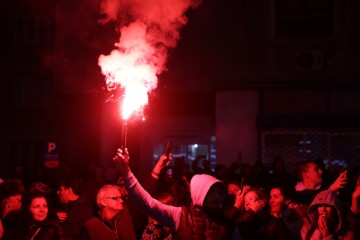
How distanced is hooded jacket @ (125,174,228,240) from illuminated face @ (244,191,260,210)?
35.9 inches

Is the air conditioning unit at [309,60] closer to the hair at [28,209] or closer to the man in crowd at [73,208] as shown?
the man in crowd at [73,208]

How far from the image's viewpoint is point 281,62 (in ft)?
48.6

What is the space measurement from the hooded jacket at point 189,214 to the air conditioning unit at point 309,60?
10.5 m

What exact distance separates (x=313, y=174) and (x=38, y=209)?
370cm

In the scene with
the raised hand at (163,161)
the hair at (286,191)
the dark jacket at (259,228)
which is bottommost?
the dark jacket at (259,228)

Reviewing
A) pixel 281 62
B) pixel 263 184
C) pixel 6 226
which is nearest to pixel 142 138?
pixel 281 62

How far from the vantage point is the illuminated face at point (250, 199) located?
535 cm

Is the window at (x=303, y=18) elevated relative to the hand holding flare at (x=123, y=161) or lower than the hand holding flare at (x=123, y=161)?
elevated

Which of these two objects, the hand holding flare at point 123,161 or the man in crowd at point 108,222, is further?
the man in crowd at point 108,222

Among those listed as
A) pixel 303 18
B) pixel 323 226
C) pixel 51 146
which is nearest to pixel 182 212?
pixel 323 226

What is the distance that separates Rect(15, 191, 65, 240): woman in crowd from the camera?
523cm

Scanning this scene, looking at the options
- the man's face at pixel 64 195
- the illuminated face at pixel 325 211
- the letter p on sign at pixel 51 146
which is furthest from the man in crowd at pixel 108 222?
the letter p on sign at pixel 51 146

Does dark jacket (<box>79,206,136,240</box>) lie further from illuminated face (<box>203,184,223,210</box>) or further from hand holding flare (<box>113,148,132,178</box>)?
illuminated face (<box>203,184,223,210</box>)

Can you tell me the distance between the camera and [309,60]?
1442cm
